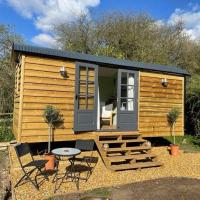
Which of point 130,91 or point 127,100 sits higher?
point 130,91

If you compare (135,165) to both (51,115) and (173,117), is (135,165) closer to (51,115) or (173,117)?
(51,115)

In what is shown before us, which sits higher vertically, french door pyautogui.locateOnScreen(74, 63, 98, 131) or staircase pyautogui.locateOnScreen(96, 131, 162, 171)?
french door pyautogui.locateOnScreen(74, 63, 98, 131)

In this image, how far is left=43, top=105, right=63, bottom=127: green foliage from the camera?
→ 7051 millimetres

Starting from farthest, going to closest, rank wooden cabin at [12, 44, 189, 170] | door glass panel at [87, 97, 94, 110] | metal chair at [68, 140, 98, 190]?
door glass panel at [87, 97, 94, 110]
wooden cabin at [12, 44, 189, 170]
metal chair at [68, 140, 98, 190]

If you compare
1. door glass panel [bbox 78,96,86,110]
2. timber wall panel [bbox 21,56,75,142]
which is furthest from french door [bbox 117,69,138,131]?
timber wall panel [bbox 21,56,75,142]

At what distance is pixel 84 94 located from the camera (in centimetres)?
793

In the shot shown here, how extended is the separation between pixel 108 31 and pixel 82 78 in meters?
13.9

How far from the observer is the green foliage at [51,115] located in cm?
705

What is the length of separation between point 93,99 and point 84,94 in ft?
1.00

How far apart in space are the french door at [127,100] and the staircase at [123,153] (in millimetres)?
327

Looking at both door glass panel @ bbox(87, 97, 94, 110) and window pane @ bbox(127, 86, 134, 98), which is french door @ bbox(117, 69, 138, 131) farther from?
door glass panel @ bbox(87, 97, 94, 110)

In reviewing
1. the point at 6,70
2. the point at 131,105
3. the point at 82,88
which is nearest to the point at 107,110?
A: the point at 131,105

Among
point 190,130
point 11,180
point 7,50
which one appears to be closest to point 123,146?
point 11,180

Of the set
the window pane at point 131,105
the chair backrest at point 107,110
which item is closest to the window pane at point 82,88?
the window pane at point 131,105
